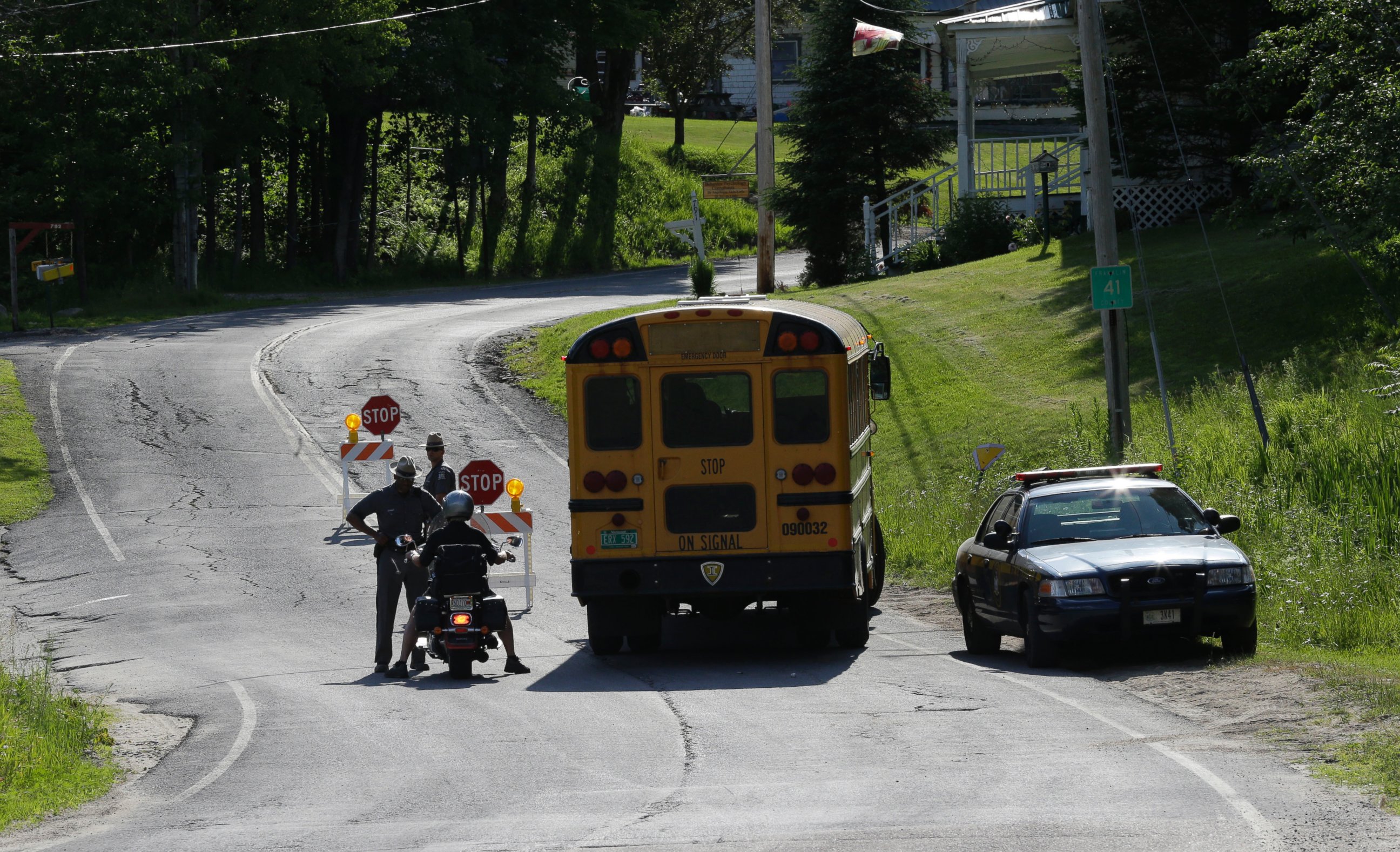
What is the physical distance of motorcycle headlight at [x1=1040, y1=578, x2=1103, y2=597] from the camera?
1231 centimetres

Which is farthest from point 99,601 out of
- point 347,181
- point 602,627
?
point 347,181

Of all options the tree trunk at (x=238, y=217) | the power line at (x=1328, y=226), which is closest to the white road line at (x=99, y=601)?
the power line at (x=1328, y=226)

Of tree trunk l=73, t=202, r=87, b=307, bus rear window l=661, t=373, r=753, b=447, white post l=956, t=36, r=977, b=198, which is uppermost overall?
white post l=956, t=36, r=977, b=198

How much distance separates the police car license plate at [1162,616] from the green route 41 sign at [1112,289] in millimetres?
7447

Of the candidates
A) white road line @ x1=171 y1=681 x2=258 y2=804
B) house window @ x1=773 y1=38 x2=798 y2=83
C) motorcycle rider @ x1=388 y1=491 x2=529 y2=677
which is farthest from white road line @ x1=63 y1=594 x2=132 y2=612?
house window @ x1=773 y1=38 x2=798 y2=83

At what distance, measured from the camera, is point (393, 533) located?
13859 millimetres

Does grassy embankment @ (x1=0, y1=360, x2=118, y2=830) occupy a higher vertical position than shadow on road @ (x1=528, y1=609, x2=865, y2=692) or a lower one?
higher

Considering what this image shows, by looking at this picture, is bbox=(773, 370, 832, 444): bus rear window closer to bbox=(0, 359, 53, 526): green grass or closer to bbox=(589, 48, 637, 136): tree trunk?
bbox=(0, 359, 53, 526): green grass

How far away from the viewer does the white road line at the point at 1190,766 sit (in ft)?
24.3

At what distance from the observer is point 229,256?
5169 centimetres

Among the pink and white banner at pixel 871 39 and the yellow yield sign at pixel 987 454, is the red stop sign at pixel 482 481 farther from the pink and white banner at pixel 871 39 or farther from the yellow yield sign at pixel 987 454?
the pink and white banner at pixel 871 39

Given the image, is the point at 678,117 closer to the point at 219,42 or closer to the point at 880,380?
the point at 219,42

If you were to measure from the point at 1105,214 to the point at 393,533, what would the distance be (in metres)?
10.4

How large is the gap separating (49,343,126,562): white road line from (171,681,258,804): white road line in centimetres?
903
